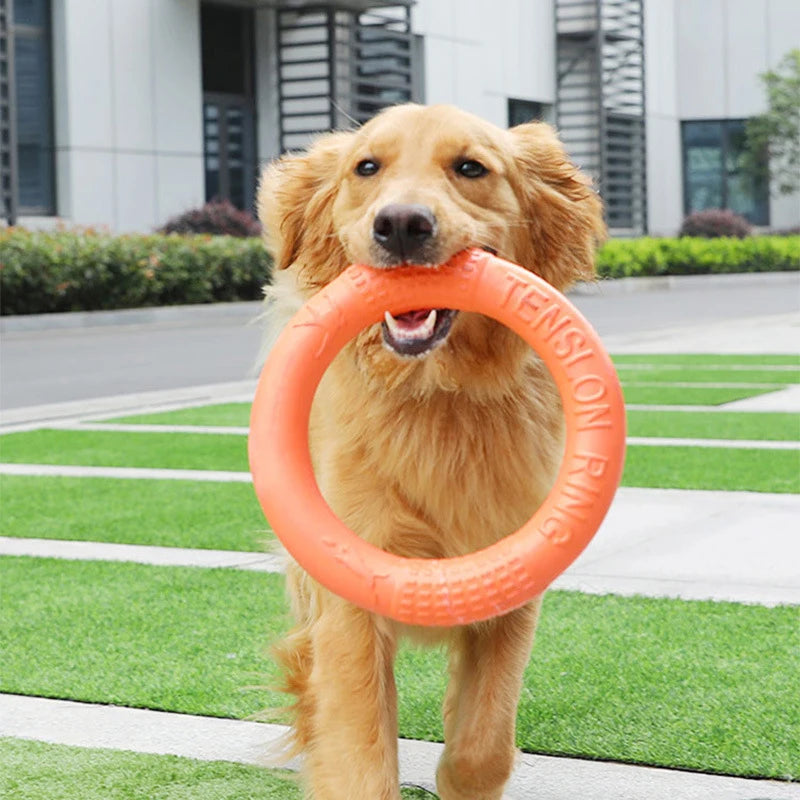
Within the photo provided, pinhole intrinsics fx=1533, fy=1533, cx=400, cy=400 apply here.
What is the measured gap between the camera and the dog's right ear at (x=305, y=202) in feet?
13.4

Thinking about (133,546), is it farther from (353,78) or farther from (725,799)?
(353,78)

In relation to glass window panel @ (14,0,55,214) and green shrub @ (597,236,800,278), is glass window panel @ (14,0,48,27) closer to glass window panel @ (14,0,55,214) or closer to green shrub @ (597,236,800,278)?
glass window panel @ (14,0,55,214)

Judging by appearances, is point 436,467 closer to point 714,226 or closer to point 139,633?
point 139,633

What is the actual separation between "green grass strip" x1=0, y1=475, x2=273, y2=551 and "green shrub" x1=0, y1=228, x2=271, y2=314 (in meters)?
12.8

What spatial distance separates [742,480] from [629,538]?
1653 millimetres

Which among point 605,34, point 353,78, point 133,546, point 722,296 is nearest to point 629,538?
point 133,546

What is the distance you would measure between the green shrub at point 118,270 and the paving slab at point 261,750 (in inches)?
655

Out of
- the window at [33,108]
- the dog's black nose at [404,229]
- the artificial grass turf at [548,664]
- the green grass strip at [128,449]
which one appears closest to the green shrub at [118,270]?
the window at [33,108]

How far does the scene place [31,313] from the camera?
21109 millimetres

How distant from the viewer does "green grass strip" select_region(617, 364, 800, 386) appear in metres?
13.2

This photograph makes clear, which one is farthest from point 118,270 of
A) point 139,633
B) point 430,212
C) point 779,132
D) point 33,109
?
point 779,132

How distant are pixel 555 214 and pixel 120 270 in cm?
1830

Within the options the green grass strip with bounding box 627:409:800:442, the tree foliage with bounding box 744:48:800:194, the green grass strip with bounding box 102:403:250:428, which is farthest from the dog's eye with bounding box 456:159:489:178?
the tree foliage with bounding box 744:48:800:194

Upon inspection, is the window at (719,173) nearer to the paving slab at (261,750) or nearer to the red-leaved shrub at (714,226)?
the red-leaved shrub at (714,226)
